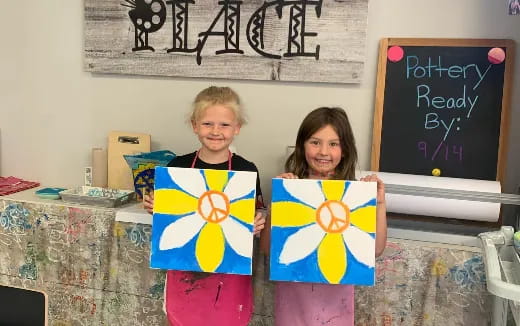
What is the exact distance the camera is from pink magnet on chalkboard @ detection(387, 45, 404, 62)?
1.86m

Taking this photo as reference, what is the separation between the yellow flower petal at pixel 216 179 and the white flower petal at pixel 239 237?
9 cm

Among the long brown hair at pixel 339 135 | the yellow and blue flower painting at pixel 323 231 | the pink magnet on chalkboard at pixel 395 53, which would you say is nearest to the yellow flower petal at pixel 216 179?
the yellow and blue flower painting at pixel 323 231

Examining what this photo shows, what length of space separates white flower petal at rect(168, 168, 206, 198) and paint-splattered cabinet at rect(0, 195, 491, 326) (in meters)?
0.51

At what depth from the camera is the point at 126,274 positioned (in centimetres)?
193

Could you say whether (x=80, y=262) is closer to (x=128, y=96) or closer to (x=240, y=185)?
(x=128, y=96)

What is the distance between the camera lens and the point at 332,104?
6.49 ft

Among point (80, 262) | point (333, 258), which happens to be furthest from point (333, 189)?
point (80, 262)

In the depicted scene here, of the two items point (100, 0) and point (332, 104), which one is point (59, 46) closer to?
point (100, 0)

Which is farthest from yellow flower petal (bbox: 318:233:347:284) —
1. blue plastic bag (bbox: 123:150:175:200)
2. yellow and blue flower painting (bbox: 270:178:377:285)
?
blue plastic bag (bbox: 123:150:175:200)

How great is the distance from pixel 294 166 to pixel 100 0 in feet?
3.89

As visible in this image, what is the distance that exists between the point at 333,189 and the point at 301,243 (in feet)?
0.52

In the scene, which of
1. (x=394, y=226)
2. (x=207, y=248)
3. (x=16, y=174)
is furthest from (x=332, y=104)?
(x=16, y=174)

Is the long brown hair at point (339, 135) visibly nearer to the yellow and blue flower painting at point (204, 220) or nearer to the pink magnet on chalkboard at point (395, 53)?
the yellow and blue flower painting at point (204, 220)

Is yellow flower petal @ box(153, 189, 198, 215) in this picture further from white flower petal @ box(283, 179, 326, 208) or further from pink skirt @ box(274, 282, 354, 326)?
pink skirt @ box(274, 282, 354, 326)
